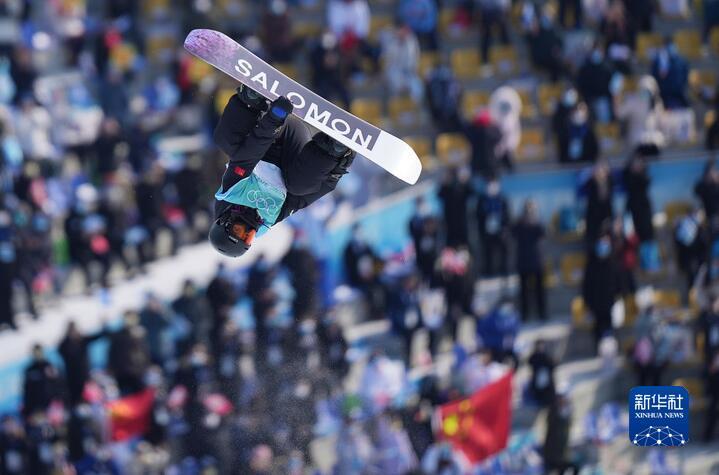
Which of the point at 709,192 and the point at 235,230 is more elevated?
the point at 235,230

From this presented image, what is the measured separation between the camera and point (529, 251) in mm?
15164

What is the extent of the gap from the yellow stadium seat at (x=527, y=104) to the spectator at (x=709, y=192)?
2122mm

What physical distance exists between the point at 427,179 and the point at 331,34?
205cm

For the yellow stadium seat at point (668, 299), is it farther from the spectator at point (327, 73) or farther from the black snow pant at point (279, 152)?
the black snow pant at point (279, 152)

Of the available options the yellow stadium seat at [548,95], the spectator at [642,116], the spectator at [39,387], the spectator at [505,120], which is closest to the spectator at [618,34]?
the spectator at [642,116]

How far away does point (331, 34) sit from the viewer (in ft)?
55.4

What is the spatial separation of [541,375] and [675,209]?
9.43 ft

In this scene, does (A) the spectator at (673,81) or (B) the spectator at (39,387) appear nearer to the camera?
(B) the spectator at (39,387)

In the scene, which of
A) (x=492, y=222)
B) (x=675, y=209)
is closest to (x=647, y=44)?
(x=675, y=209)

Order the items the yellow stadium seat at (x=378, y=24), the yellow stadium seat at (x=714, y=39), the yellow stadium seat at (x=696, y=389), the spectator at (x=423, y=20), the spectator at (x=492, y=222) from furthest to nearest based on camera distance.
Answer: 1. the yellow stadium seat at (x=714, y=39)
2. the yellow stadium seat at (x=378, y=24)
3. the spectator at (x=423, y=20)
4. the spectator at (x=492, y=222)
5. the yellow stadium seat at (x=696, y=389)

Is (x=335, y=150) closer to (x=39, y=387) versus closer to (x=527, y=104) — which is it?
(x=39, y=387)

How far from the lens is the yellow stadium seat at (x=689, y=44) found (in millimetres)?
17562

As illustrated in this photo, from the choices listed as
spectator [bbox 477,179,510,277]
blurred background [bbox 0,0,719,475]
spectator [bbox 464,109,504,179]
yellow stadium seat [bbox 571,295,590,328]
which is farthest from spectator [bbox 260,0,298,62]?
yellow stadium seat [bbox 571,295,590,328]

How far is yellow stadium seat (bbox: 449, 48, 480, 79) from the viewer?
56.8ft
